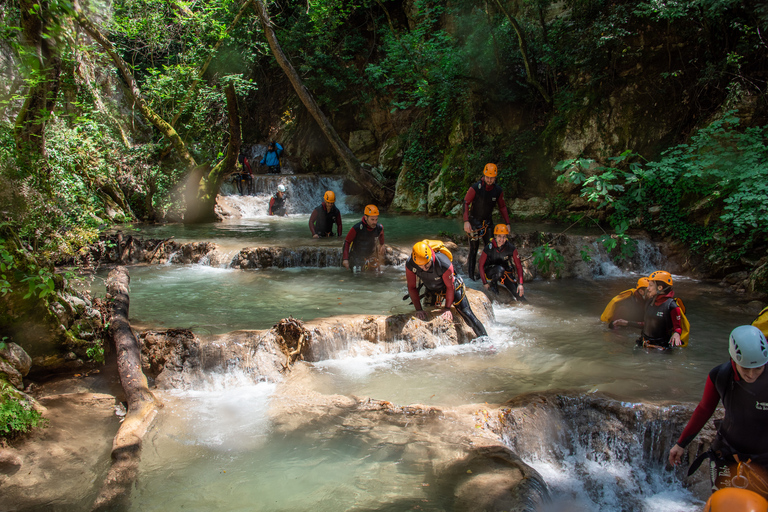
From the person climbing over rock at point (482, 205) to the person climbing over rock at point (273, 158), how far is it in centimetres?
1361

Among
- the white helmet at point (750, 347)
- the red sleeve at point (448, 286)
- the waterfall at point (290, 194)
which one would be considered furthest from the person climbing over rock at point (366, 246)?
the waterfall at point (290, 194)

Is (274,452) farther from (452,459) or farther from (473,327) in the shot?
(473,327)

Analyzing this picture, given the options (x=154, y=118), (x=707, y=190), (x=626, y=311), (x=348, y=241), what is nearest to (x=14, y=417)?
(x=348, y=241)

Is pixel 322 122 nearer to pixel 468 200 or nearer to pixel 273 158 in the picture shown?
pixel 273 158

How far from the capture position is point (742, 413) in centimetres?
277

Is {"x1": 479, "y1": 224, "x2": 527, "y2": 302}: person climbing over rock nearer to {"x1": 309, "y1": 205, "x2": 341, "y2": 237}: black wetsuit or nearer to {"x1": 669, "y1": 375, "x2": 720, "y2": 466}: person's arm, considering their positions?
{"x1": 669, "y1": 375, "x2": 720, "y2": 466}: person's arm

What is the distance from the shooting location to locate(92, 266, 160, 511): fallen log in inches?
128

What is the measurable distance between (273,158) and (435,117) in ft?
24.1

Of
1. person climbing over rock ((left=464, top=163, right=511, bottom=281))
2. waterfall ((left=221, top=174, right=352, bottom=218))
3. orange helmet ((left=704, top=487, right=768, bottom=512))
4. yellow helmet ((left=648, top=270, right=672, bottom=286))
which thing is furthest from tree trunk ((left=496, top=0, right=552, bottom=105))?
orange helmet ((left=704, top=487, right=768, bottom=512))

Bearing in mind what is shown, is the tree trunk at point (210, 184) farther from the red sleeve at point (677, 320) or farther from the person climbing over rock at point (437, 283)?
the red sleeve at point (677, 320)

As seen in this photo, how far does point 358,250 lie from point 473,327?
12.7 feet

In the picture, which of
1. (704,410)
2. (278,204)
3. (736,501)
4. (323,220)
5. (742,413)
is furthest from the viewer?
(278,204)

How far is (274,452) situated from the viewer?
3.85 m

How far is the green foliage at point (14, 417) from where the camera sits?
365 cm
